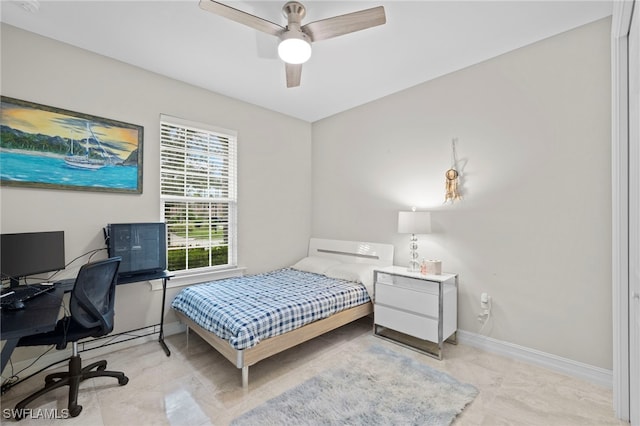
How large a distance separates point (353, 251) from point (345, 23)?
272cm

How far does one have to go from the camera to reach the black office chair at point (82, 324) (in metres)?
1.91

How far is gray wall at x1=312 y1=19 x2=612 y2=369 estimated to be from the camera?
2.26 metres

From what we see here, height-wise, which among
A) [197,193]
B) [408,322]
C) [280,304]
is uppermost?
[197,193]

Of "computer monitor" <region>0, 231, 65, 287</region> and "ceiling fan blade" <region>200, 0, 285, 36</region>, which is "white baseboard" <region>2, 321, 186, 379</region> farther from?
"ceiling fan blade" <region>200, 0, 285, 36</region>

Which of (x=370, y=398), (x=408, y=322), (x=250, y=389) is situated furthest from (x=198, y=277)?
(x=408, y=322)

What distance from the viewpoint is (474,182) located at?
9.49 ft

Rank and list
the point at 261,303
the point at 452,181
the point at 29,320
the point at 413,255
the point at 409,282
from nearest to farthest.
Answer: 1. the point at 29,320
2. the point at 261,303
3. the point at 409,282
4. the point at 452,181
5. the point at 413,255

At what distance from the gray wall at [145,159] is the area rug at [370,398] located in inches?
Result: 73.0

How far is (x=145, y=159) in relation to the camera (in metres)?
3.00

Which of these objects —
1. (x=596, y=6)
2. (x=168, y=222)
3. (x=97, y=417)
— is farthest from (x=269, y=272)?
(x=596, y=6)

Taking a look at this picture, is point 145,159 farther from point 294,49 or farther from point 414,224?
point 414,224

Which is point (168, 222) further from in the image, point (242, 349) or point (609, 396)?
point (609, 396)

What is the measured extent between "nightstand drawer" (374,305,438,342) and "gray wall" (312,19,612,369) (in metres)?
0.52

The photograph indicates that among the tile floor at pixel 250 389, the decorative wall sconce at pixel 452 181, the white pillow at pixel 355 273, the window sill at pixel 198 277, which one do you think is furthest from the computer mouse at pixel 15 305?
the decorative wall sconce at pixel 452 181
